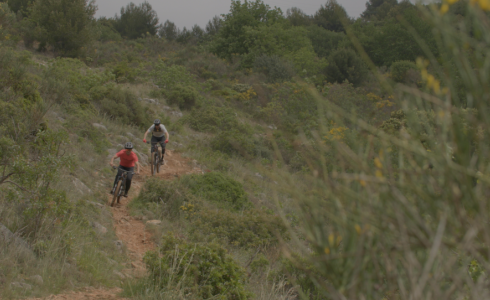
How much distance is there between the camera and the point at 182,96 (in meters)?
20.0

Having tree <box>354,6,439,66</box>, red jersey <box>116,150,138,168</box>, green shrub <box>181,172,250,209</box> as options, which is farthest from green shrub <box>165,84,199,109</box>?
tree <box>354,6,439,66</box>

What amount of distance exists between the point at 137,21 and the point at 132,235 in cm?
4293

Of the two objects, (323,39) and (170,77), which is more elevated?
(323,39)

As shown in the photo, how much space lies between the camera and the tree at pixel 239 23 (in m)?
33.5

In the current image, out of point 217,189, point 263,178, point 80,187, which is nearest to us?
point 80,187

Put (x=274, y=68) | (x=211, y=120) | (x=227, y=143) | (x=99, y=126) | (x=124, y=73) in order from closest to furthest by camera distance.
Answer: (x=99, y=126) < (x=227, y=143) < (x=211, y=120) < (x=124, y=73) < (x=274, y=68)

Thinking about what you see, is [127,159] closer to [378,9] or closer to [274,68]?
[274,68]

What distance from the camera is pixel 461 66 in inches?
53.0

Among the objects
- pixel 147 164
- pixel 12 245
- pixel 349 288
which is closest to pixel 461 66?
pixel 349 288

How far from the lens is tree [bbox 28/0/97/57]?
21484mm

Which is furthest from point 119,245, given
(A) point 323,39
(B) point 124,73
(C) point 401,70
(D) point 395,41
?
(A) point 323,39

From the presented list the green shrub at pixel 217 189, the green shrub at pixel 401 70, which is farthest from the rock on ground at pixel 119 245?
the green shrub at pixel 401 70

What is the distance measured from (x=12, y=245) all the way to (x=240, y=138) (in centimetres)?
1095

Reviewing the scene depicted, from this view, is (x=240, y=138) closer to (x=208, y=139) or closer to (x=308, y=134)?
(x=208, y=139)
